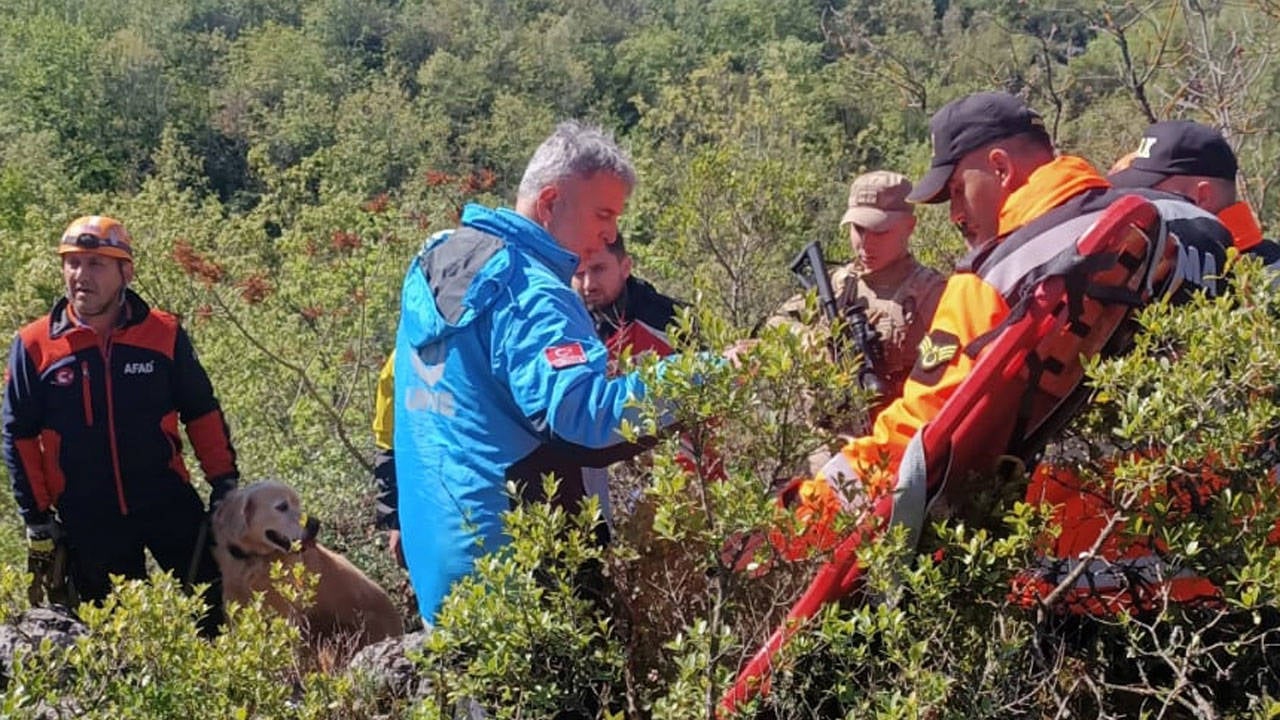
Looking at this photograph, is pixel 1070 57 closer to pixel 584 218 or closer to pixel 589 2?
pixel 584 218

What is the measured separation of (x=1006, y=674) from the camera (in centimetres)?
215

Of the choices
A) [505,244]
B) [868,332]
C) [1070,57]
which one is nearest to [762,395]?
[505,244]

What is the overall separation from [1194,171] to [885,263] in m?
1.29

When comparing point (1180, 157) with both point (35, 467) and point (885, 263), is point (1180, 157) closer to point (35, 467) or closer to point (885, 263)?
point (885, 263)

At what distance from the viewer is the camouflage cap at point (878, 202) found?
472cm

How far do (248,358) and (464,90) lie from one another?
5626 cm

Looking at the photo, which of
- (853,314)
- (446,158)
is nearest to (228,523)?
(853,314)

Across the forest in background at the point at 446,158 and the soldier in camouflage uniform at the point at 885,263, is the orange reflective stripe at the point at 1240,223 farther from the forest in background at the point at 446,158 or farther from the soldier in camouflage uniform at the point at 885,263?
the forest in background at the point at 446,158

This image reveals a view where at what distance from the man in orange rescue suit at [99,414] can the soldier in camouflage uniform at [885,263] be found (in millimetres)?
2369

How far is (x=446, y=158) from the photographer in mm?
48969

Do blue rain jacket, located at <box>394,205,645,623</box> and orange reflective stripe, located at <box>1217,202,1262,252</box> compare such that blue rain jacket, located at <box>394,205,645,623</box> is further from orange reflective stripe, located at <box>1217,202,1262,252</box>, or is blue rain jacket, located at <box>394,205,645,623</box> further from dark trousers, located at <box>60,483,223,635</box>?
dark trousers, located at <box>60,483,223,635</box>

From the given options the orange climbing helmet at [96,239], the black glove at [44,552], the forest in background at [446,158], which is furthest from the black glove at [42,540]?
the forest in background at [446,158]

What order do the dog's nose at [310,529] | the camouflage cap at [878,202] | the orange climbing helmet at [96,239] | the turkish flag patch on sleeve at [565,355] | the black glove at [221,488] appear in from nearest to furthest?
1. the turkish flag patch on sleeve at [565,355]
2. the camouflage cap at [878,202]
3. the orange climbing helmet at [96,239]
4. the dog's nose at [310,529]
5. the black glove at [221,488]

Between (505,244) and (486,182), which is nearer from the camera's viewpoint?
(505,244)
